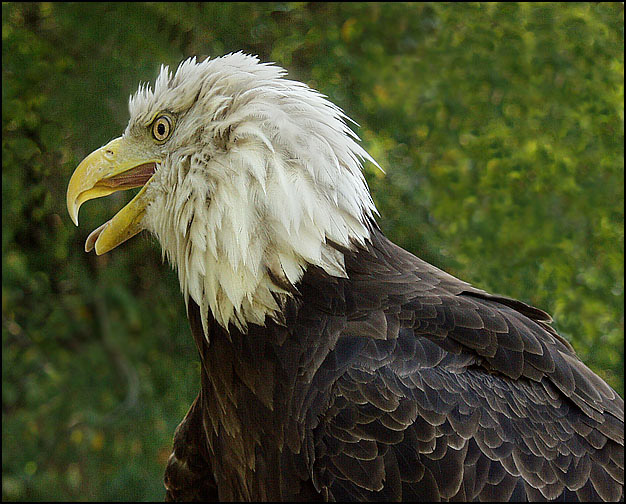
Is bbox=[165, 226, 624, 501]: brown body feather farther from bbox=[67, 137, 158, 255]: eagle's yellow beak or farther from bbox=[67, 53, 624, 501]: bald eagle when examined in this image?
bbox=[67, 137, 158, 255]: eagle's yellow beak

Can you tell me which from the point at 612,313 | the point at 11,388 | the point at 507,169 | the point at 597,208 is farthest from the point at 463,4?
→ the point at 11,388

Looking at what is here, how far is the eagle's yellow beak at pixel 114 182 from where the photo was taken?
2.22 metres

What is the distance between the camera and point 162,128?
221 centimetres

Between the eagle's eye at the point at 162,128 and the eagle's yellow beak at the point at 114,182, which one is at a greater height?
the eagle's eye at the point at 162,128

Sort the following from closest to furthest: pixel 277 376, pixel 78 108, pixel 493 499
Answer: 1. pixel 493 499
2. pixel 277 376
3. pixel 78 108

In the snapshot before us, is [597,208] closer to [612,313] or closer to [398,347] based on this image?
[612,313]

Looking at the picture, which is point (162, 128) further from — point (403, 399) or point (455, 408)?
point (455, 408)

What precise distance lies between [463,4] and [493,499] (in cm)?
291

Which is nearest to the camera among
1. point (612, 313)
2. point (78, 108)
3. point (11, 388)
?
point (78, 108)

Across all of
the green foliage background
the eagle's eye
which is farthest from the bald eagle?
the green foliage background

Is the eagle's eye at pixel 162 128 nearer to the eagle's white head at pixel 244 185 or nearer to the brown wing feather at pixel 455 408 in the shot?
the eagle's white head at pixel 244 185

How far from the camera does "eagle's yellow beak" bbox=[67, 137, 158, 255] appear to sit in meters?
2.22

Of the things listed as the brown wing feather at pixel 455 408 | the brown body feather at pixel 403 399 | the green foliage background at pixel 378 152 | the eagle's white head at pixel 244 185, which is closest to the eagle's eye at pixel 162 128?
the eagle's white head at pixel 244 185

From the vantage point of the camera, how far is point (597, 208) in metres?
4.10
